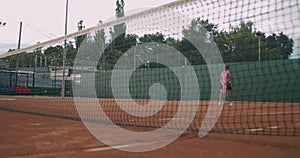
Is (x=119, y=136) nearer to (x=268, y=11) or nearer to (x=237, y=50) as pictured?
(x=268, y=11)

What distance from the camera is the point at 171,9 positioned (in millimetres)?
5273

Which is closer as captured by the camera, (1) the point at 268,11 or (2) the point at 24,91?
(1) the point at 268,11

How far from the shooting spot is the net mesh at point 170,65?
21.5ft

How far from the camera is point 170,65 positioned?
14000 mm

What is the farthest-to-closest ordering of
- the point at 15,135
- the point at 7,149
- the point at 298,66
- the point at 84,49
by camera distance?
1. the point at 84,49
2. the point at 298,66
3. the point at 15,135
4. the point at 7,149

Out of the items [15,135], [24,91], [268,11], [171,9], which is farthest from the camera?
[24,91]

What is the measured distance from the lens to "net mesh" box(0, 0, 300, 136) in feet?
21.5

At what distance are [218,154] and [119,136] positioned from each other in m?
1.45

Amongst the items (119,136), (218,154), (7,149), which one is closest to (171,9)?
(119,136)

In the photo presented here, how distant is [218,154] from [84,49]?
10299mm

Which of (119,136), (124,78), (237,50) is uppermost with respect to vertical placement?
(237,50)

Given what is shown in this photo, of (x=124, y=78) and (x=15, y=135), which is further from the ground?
(x=124, y=78)

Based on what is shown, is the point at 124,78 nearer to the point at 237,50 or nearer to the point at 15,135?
the point at 237,50

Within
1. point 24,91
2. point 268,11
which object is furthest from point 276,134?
point 24,91
